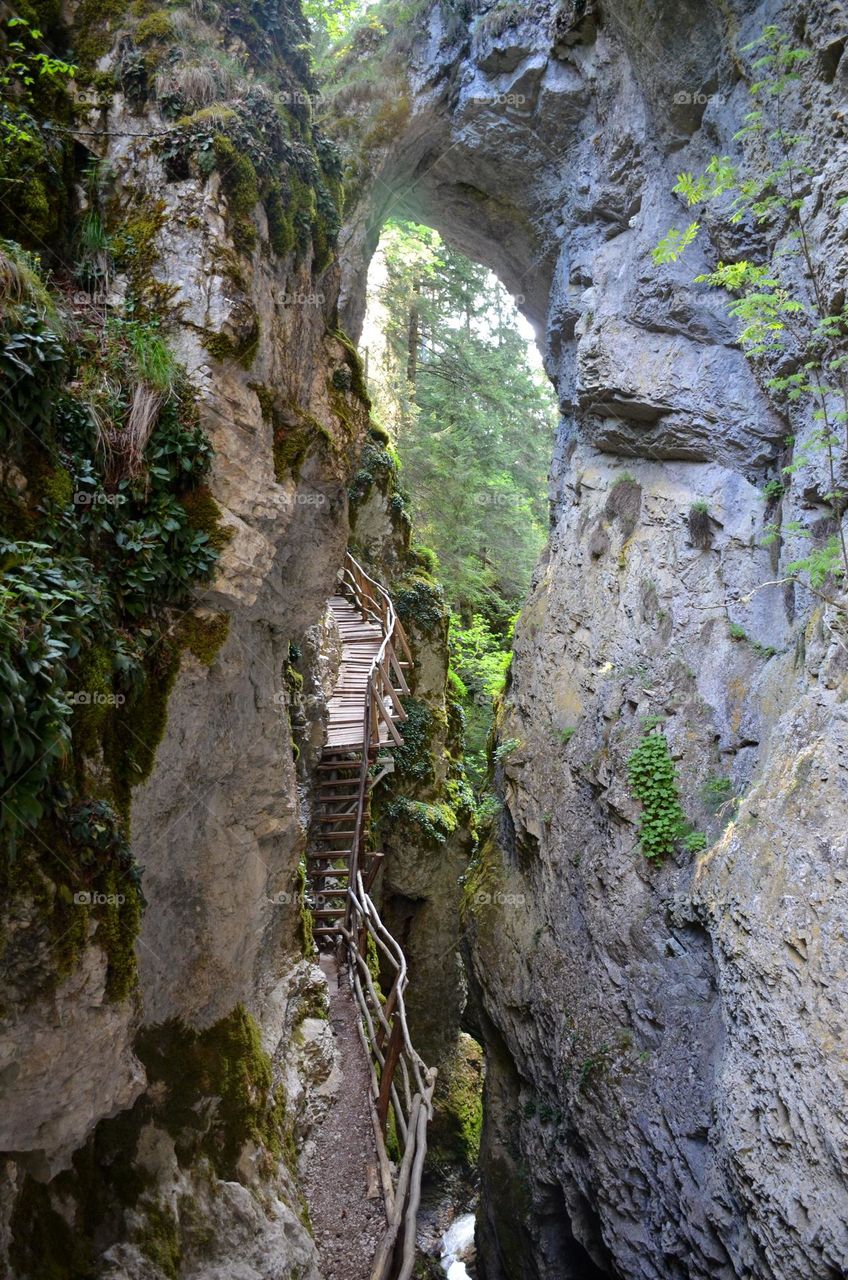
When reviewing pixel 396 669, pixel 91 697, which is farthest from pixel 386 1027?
pixel 396 669

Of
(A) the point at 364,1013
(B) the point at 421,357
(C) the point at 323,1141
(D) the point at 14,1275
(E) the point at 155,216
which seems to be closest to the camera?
(D) the point at 14,1275

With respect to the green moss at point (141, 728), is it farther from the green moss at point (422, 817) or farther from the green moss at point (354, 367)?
the green moss at point (422, 817)

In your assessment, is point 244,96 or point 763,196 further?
point 763,196

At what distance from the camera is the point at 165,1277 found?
4.22 metres

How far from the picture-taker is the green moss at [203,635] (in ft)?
16.3

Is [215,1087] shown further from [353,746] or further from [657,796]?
[353,746]

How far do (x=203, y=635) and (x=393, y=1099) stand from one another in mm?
4550

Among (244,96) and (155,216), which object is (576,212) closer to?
(244,96)

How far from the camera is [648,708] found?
952cm

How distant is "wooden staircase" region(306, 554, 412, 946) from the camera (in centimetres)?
1058


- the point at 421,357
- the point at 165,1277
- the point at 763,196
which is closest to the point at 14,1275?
the point at 165,1277

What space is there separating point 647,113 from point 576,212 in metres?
1.80

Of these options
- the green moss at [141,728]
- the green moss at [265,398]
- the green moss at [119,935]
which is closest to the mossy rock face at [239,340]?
the green moss at [265,398]

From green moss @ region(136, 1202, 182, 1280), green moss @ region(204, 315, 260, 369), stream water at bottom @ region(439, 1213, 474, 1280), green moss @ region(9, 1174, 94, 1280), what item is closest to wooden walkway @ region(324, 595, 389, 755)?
green moss @ region(204, 315, 260, 369)
